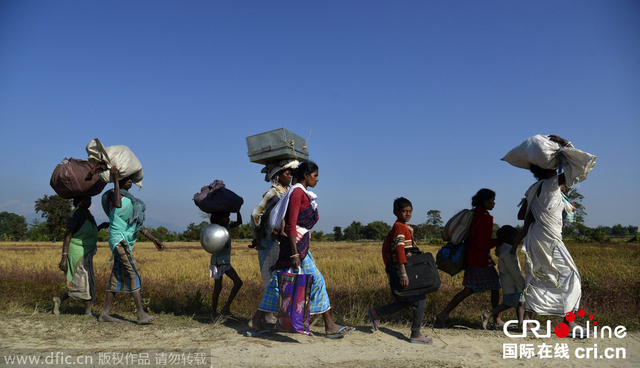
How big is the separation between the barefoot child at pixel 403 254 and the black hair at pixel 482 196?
1153 mm

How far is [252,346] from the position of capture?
4.17 meters

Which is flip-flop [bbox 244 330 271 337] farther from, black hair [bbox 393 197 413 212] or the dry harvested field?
black hair [bbox 393 197 413 212]

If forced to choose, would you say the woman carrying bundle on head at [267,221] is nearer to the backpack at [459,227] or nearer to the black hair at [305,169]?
the black hair at [305,169]

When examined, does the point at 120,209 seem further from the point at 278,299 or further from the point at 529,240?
the point at 529,240

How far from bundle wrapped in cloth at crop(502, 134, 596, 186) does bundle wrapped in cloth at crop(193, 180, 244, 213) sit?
3.70 metres

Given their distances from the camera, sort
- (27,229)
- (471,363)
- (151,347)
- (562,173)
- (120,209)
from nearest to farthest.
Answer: (471,363) < (151,347) < (562,173) < (120,209) < (27,229)

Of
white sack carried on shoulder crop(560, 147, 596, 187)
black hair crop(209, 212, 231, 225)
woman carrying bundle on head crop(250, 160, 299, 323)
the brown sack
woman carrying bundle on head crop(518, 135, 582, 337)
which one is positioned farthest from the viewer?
black hair crop(209, 212, 231, 225)

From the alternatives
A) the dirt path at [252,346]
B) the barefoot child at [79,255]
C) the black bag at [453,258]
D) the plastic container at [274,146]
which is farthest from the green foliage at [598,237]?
the barefoot child at [79,255]

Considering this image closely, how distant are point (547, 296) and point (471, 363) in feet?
5.39

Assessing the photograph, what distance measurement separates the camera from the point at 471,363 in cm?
374

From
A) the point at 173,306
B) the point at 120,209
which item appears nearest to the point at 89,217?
the point at 120,209

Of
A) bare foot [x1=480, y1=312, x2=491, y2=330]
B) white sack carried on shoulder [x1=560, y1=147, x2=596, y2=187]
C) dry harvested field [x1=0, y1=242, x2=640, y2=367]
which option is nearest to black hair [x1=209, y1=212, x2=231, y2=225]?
dry harvested field [x1=0, y1=242, x2=640, y2=367]

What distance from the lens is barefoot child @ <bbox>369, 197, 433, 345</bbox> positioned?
14.5 feet

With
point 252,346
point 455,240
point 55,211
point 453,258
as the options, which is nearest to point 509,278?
point 453,258
